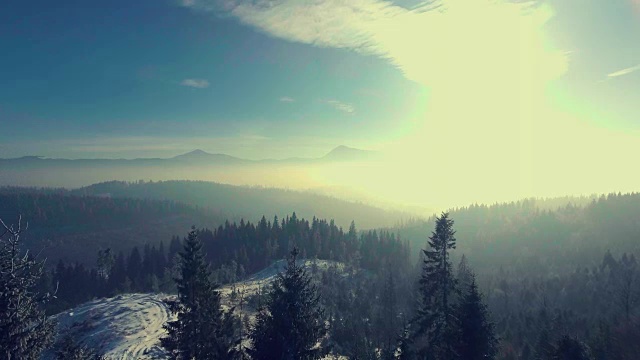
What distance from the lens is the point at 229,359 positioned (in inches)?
1133

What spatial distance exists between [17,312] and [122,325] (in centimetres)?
5837

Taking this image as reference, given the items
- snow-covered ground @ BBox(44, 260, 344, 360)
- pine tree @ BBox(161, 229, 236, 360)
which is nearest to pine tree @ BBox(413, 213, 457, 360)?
pine tree @ BBox(161, 229, 236, 360)

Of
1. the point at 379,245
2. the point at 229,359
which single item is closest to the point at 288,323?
the point at 229,359

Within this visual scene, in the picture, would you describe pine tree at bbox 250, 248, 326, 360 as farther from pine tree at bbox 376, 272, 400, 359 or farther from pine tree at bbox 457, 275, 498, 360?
pine tree at bbox 376, 272, 400, 359

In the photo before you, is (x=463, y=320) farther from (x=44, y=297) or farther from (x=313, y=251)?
(x=313, y=251)

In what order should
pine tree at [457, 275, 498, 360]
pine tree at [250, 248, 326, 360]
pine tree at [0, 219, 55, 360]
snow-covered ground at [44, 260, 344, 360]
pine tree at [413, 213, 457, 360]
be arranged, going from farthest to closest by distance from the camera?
1. snow-covered ground at [44, 260, 344, 360]
2. pine tree at [413, 213, 457, 360]
3. pine tree at [457, 275, 498, 360]
4. pine tree at [250, 248, 326, 360]
5. pine tree at [0, 219, 55, 360]

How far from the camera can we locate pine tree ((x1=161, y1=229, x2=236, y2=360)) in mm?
28703

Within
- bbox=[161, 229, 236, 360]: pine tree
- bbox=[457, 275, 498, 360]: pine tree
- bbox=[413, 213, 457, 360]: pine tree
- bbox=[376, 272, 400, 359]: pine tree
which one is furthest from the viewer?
bbox=[376, 272, 400, 359]: pine tree

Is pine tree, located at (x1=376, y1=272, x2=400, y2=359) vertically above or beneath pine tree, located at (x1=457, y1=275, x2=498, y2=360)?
beneath

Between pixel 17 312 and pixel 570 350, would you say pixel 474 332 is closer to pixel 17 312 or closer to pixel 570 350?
pixel 570 350

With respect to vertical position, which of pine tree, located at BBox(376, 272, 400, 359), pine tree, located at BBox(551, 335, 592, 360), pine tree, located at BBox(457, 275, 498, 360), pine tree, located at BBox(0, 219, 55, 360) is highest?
pine tree, located at BBox(0, 219, 55, 360)

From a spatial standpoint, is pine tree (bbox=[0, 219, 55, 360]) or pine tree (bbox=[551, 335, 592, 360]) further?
pine tree (bbox=[551, 335, 592, 360])

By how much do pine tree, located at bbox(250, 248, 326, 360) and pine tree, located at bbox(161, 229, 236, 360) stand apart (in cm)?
486

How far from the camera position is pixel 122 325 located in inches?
2776
